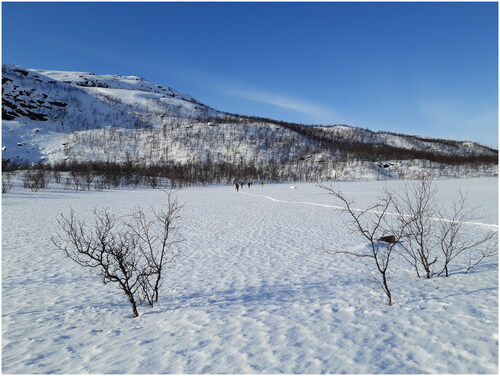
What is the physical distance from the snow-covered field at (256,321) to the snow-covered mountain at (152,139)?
97.8 m

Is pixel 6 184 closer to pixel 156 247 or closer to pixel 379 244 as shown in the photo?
pixel 156 247

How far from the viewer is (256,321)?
524 centimetres

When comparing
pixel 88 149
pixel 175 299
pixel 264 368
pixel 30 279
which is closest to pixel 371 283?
pixel 264 368

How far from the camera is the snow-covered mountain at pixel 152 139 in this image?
112 m

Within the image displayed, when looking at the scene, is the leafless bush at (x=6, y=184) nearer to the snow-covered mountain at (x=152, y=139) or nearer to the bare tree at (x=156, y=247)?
the bare tree at (x=156, y=247)

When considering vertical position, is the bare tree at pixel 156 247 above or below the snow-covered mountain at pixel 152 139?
below

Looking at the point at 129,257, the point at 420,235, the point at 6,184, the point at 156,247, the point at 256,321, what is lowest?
the point at 129,257

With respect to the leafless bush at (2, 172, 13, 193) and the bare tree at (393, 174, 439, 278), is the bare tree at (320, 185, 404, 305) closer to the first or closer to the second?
the bare tree at (393, 174, 439, 278)

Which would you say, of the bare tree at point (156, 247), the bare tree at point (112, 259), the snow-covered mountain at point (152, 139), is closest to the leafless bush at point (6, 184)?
the bare tree at point (156, 247)

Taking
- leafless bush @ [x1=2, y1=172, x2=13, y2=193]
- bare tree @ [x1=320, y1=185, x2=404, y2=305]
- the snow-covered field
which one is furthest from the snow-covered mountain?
the snow-covered field

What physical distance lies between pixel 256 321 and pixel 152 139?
135294 millimetres

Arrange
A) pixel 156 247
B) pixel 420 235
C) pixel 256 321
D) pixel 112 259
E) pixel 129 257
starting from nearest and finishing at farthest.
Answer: pixel 256 321, pixel 420 235, pixel 112 259, pixel 129 257, pixel 156 247

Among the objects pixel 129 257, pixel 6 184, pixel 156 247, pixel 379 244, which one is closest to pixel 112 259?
pixel 129 257

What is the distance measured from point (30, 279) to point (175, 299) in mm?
4775
